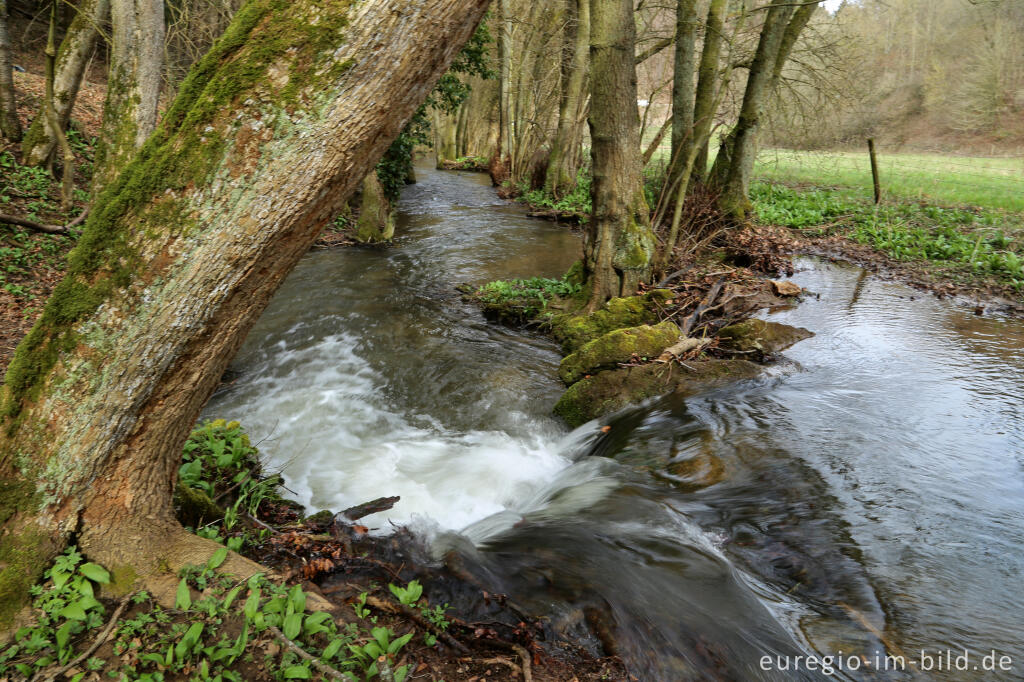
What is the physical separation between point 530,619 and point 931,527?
2956mm

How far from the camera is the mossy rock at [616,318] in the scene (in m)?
7.62

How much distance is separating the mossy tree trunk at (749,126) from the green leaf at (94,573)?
38.3 ft

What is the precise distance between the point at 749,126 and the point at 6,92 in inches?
548

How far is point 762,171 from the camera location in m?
21.7

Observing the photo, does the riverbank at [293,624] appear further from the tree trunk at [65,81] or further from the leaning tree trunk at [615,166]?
the tree trunk at [65,81]

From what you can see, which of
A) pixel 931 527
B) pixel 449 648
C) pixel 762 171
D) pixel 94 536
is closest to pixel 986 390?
pixel 931 527

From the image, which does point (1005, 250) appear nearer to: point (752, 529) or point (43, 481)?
point (752, 529)

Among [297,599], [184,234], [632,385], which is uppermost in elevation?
[184,234]

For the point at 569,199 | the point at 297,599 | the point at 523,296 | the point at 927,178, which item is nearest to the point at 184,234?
the point at 297,599

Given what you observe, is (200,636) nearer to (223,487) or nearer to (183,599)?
(183,599)

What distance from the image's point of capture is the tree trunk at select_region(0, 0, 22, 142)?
934 cm

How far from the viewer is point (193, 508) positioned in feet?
10.6

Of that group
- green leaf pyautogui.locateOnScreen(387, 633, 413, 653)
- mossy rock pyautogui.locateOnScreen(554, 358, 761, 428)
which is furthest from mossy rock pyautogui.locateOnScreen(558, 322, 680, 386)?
green leaf pyautogui.locateOnScreen(387, 633, 413, 653)

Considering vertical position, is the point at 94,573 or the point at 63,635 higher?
the point at 94,573
